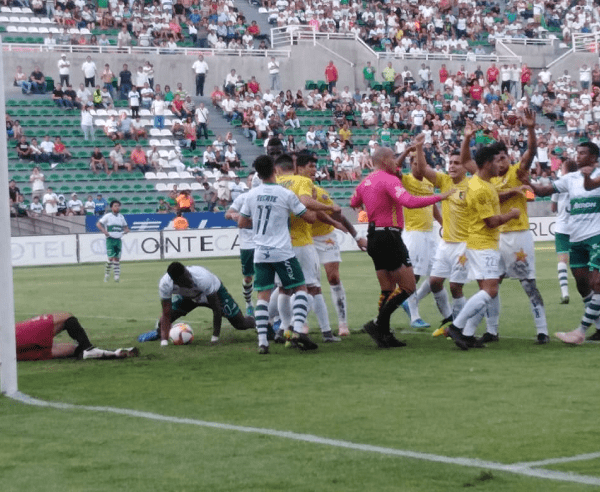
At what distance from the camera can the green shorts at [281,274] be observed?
38.8ft

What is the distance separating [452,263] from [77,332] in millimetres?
4453

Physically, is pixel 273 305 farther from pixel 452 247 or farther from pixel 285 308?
pixel 452 247

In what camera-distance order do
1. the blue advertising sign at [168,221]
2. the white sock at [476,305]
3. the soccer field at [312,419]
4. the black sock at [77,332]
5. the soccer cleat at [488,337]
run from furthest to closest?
1. the blue advertising sign at [168,221]
2. the soccer cleat at [488,337]
3. the black sock at [77,332]
4. the white sock at [476,305]
5. the soccer field at [312,419]

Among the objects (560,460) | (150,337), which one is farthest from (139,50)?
(560,460)

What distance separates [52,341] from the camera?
11.7 metres

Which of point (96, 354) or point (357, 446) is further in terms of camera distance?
point (96, 354)

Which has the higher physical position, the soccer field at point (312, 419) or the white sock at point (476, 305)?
the white sock at point (476, 305)

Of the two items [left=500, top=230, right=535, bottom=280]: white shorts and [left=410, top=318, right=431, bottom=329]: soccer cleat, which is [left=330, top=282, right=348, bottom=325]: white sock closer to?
[left=410, top=318, right=431, bottom=329]: soccer cleat

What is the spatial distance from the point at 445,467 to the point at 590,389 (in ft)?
9.65

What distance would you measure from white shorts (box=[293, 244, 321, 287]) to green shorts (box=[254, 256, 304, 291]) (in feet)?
2.37

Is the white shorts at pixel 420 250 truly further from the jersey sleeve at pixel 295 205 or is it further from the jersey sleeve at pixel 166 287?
the jersey sleeve at pixel 166 287

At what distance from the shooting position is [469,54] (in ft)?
167

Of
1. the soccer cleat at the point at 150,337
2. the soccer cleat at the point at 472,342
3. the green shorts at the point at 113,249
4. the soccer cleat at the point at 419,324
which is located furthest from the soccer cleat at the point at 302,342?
the green shorts at the point at 113,249

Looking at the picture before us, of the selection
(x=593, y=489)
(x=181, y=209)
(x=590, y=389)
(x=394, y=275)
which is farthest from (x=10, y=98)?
(x=593, y=489)
